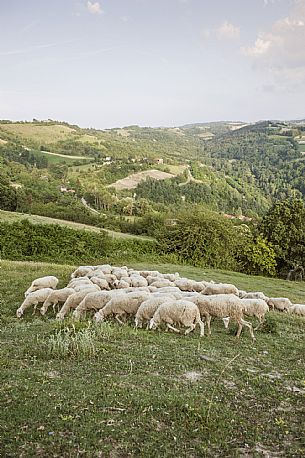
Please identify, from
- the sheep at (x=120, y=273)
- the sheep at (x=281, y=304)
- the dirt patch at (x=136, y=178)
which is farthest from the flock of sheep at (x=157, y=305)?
the dirt patch at (x=136, y=178)

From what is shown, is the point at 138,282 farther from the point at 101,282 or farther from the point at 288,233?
the point at 288,233

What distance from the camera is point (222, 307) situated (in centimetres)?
1227

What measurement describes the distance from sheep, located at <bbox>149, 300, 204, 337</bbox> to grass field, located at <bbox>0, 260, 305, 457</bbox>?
0.39m

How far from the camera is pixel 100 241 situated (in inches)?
1431

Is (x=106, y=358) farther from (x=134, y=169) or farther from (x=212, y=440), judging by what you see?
(x=134, y=169)

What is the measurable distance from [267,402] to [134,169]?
13274 centimetres

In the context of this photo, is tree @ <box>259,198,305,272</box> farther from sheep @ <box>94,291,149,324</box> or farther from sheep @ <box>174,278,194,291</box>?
sheep @ <box>94,291,149,324</box>

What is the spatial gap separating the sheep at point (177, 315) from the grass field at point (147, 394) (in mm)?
385

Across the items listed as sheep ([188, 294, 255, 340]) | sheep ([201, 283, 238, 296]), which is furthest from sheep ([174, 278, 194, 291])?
sheep ([188, 294, 255, 340])

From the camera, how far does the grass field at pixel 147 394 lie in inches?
244

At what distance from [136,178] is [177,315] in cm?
12083

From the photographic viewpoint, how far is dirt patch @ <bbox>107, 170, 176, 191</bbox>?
12181 centimetres

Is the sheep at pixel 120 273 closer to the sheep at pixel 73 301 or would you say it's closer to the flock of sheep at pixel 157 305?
the flock of sheep at pixel 157 305

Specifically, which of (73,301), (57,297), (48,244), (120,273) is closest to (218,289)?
(73,301)
